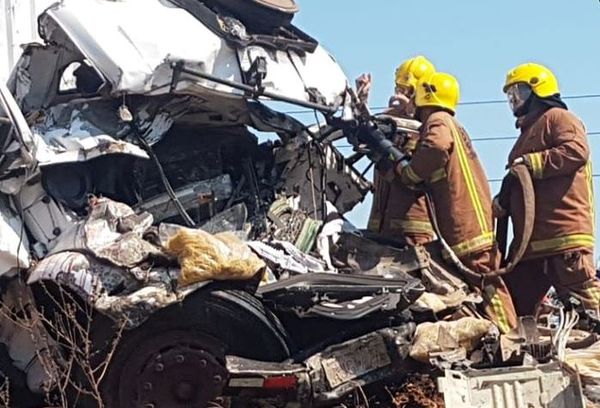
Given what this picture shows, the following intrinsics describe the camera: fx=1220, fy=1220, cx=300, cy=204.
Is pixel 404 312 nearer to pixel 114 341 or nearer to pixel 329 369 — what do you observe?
pixel 329 369

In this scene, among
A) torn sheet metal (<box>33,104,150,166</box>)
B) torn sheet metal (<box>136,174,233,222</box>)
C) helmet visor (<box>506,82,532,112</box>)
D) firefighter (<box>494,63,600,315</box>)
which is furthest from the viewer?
helmet visor (<box>506,82,532,112</box>)

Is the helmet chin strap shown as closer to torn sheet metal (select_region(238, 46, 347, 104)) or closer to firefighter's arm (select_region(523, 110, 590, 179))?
firefighter's arm (select_region(523, 110, 590, 179))

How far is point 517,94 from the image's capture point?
730 centimetres

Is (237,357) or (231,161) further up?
(231,161)

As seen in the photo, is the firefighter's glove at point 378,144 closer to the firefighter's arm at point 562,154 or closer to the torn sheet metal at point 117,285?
the firefighter's arm at point 562,154

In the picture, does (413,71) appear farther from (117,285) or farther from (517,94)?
(117,285)

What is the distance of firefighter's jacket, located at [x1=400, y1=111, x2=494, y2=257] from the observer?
22.0 feet

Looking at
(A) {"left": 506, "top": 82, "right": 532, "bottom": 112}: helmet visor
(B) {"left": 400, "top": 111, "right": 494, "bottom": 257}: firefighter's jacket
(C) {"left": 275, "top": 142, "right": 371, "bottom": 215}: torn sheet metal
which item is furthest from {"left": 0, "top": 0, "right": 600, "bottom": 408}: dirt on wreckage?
(A) {"left": 506, "top": 82, "right": 532, "bottom": 112}: helmet visor

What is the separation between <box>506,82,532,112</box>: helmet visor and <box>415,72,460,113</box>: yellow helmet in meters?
0.36

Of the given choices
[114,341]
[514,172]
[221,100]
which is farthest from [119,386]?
[514,172]

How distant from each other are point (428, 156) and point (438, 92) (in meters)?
0.57

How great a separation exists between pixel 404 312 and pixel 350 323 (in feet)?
0.97

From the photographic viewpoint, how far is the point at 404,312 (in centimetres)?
581

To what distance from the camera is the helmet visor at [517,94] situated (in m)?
7.24
